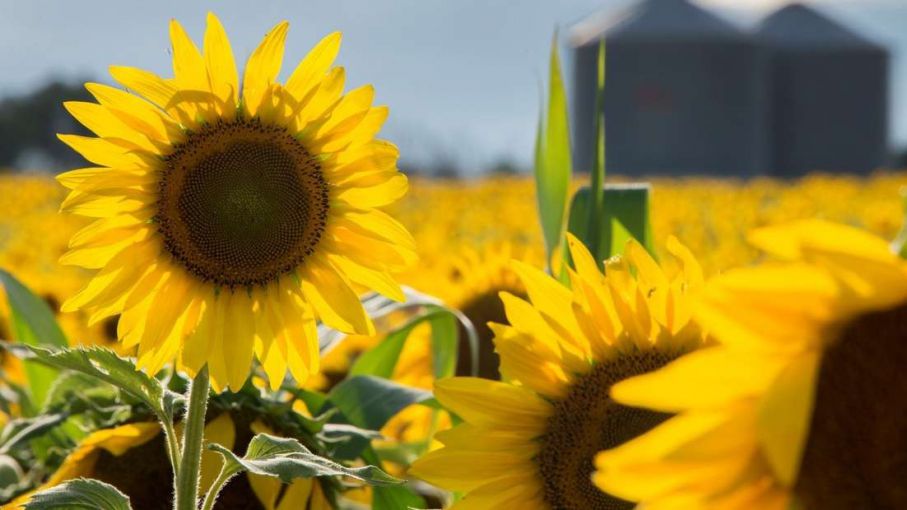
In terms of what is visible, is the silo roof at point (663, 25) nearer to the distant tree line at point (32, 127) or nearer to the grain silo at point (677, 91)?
the grain silo at point (677, 91)

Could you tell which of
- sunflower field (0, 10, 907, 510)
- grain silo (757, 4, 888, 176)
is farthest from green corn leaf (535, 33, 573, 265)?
grain silo (757, 4, 888, 176)

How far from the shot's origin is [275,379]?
3.86 feet

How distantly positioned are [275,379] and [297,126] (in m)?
0.24

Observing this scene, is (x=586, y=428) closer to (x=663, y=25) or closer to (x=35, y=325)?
(x=35, y=325)

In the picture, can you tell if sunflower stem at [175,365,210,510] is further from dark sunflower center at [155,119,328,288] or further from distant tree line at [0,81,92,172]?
distant tree line at [0,81,92,172]

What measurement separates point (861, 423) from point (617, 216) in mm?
942

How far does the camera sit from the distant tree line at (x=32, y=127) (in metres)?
38.5

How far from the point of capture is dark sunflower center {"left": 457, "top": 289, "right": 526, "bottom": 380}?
207 centimetres

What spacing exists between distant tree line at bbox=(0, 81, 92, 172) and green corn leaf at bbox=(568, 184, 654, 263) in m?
38.2

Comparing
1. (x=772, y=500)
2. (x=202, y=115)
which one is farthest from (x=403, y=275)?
(x=772, y=500)

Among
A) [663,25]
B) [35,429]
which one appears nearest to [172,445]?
[35,429]

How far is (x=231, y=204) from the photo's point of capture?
3.96 ft

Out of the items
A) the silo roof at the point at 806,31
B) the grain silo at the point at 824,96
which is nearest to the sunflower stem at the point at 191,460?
the silo roof at the point at 806,31

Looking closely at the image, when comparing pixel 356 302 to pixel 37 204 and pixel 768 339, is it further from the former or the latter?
pixel 37 204
